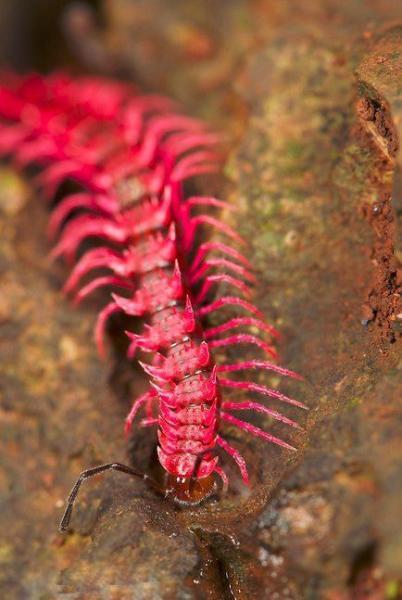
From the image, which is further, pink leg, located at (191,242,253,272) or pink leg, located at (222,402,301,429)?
pink leg, located at (191,242,253,272)

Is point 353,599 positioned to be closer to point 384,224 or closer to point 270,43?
point 384,224

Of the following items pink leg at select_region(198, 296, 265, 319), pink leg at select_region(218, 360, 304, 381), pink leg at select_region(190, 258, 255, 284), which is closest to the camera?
pink leg at select_region(218, 360, 304, 381)

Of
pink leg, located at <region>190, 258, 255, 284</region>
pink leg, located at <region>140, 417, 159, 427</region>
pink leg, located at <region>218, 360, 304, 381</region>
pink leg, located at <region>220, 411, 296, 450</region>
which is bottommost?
pink leg, located at <region>140, 417, 159, 427</region>

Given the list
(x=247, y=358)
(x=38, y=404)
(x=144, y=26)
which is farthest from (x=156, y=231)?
(x=144, y=26)

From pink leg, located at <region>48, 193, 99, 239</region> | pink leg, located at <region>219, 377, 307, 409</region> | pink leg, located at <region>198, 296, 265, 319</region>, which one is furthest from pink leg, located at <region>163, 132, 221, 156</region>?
pink leg, located at <region>219, 377, 307, 409</region>

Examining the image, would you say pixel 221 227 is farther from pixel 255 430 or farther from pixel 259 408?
pixel 255 430

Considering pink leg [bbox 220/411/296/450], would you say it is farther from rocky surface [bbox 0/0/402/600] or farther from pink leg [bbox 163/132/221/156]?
pink leg [bbox 163/132/221/156]

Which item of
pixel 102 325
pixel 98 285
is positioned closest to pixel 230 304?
pixel 102 325
